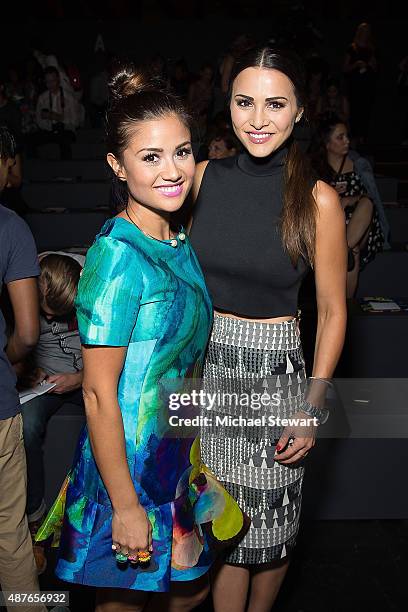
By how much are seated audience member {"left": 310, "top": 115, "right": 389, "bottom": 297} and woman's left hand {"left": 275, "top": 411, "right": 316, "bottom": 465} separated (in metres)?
2.37

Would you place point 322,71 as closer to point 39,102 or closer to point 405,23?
point 39,102

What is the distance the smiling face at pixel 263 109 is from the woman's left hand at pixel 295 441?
0.62 meters

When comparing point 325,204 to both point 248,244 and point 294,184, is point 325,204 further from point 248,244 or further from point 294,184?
point 248,244

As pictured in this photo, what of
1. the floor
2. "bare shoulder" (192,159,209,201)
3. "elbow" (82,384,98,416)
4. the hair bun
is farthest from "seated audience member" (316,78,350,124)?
"elbow" (82,384,98,416)

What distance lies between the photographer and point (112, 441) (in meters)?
1.28

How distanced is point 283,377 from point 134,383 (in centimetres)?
47

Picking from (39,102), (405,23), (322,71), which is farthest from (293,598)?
(405,23)

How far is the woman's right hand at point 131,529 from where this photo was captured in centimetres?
133

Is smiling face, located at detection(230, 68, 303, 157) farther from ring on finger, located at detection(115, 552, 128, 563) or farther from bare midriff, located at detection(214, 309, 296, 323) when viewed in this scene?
ring on finger, located at detection(115, 552, 128, 563)

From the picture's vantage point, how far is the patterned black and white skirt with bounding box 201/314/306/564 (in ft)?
5.42

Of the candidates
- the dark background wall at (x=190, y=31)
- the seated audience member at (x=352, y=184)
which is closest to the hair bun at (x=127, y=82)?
the seated audience member at (x=352, y=184)

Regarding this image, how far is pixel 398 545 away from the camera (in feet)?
8.09

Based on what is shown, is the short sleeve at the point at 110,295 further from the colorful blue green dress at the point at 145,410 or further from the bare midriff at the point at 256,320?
the bare midriff at the point at 256,320

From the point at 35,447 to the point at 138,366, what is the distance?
1.26 m
